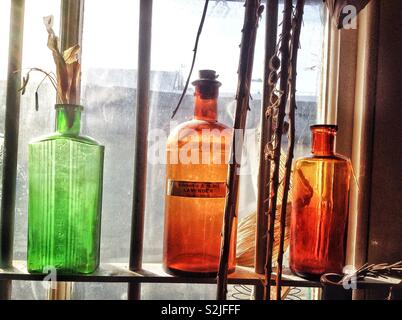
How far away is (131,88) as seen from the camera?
711 millimetres

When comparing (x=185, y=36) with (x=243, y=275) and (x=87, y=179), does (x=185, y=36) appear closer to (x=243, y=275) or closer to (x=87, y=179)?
(x=87, y=179)

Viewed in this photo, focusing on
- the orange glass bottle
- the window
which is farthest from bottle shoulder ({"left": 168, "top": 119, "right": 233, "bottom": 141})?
the window

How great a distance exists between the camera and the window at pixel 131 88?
2.28ft

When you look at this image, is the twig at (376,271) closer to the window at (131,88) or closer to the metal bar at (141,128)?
the window at (131,88)

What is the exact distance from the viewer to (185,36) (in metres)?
0.70

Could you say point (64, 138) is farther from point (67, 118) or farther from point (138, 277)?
point (138, 277)

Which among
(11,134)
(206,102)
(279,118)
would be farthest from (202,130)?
(11,134)

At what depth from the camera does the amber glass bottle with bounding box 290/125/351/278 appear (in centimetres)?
59

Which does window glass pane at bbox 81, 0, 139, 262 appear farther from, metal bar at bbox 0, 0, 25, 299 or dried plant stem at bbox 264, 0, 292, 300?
dried plant stem at bbox 264, 0, 292, 300

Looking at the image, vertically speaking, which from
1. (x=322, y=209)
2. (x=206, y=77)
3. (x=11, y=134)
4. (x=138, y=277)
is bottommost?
(x=138, y=277)

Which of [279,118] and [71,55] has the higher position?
[71,55]

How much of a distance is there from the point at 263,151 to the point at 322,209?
0.14 meters

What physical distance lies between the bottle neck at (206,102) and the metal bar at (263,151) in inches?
3.7

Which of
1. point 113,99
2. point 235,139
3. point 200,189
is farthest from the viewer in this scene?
point 113,99
